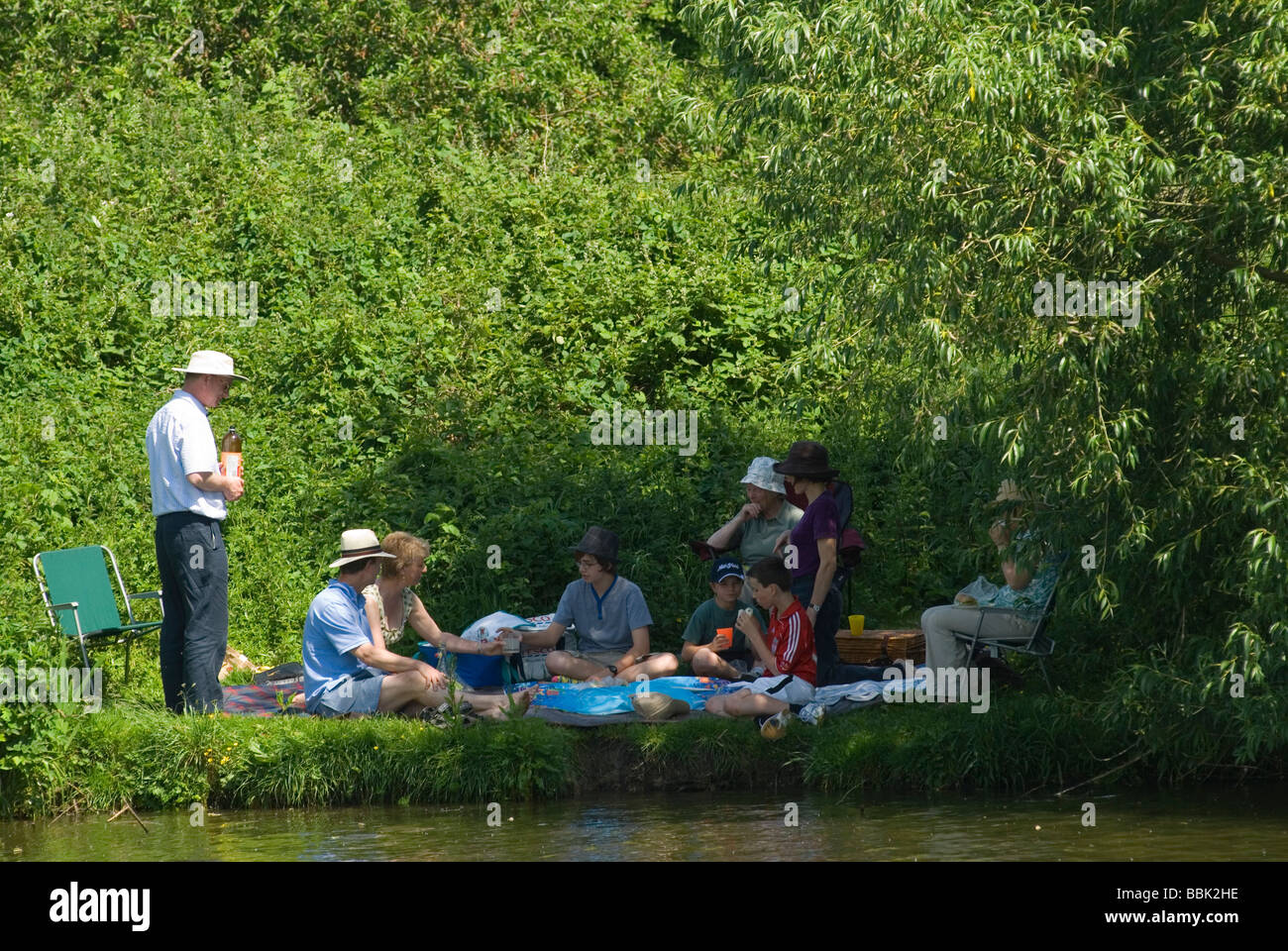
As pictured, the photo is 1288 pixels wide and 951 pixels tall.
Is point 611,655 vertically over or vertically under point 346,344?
under

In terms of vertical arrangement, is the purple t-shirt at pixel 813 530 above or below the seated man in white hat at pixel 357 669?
above

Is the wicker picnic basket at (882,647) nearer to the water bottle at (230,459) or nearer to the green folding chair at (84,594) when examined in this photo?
the water bottle at (230,459)

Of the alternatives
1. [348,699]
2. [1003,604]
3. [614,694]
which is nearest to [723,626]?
[614,694]

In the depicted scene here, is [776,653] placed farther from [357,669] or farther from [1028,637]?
[357,669]

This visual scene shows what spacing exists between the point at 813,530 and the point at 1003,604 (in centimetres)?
127

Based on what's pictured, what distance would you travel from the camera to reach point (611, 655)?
1009 cm

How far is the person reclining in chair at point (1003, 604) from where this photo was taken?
8852mm

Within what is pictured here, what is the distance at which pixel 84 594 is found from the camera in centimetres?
1025

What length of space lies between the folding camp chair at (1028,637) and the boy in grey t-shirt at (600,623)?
6.08 feet

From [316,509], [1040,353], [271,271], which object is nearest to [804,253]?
[1040,353]

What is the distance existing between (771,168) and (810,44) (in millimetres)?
802

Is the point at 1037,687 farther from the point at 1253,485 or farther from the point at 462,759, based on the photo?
the point at 462,759

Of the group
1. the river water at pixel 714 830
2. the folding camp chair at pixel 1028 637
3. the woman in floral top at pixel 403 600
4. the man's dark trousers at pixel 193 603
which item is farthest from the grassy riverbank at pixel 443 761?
the woman in floral top at pixel 403 600

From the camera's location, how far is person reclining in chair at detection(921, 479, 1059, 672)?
8852 mm
